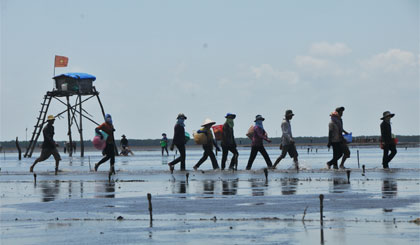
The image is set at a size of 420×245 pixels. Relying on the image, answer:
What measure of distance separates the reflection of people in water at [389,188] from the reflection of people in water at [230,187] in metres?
3.01

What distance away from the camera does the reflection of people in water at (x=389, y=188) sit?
1613 centimetres

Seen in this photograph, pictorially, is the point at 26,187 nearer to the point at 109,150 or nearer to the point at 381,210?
the point at 109,150

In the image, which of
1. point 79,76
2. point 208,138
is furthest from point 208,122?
point 79,76

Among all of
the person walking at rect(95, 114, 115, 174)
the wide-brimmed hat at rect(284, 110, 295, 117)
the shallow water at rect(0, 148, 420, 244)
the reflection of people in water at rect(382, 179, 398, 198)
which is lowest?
the shallow water at rect(0, 148, 420, 244)

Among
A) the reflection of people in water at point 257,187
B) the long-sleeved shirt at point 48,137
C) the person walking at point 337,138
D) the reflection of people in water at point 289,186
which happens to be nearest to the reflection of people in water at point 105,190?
the reflection of people in water at point 257,187

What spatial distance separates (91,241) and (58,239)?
1.52ft

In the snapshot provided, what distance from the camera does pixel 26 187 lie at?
21.1 m

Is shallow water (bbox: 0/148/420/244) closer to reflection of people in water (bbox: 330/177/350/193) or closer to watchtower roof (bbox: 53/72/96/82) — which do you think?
reflection of people in water (bbox: 330/177/350/193)

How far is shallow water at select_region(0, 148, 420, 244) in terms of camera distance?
10367 mm

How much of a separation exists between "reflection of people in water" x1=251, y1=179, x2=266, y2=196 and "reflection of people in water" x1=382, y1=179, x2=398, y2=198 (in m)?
2.41

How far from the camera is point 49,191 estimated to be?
19188 millimetres

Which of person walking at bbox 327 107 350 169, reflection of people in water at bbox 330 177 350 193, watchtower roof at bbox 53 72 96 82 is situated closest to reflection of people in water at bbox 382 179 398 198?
reflection of people in water at bbox 330 177 350 193

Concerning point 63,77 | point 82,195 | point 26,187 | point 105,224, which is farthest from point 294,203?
point 63,77

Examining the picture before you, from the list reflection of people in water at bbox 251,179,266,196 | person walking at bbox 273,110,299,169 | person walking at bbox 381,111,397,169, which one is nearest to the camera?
reflection of people in water at bbox 251,179,266,196
